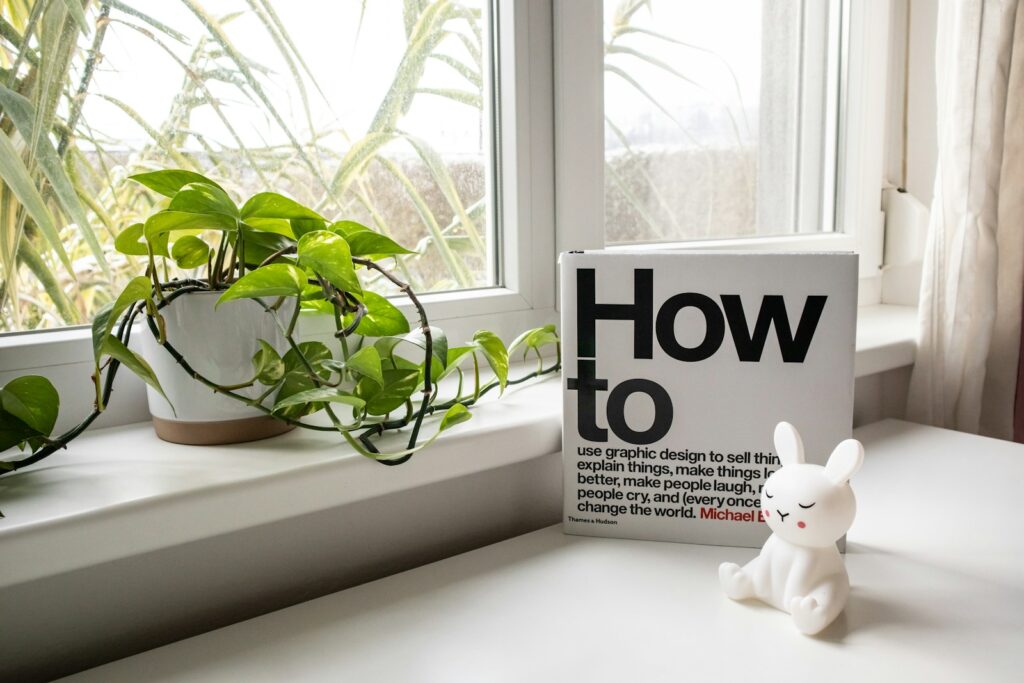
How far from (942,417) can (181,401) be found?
3.37 feet

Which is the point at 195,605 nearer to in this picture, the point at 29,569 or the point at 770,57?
the point at 29,569

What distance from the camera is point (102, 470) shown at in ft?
1.94

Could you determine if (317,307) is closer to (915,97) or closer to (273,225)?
(273,225)

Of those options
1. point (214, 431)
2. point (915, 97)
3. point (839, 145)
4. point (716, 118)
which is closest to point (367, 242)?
point (214, 431)

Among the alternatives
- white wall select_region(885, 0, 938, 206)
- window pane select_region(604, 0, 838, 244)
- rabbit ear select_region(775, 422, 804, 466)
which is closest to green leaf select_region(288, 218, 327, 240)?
rabbit ear select_region(775, 422, 804, 466)

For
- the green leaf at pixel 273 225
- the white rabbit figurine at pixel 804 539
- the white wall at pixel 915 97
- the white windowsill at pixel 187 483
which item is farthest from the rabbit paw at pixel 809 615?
the white wall at pixel 915 97

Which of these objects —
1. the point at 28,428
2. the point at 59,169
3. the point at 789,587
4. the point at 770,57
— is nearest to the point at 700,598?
the point at 789,587

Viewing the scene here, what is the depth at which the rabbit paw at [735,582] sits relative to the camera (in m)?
0.59

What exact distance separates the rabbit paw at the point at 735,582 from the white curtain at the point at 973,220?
27.4 inches

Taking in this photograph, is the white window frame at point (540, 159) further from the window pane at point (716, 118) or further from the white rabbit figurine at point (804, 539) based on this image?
the white rabbit figurine at point (804, 539)

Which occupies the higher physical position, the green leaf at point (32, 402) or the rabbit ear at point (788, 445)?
the green leaf at point (32, 402)

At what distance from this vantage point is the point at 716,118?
1.29m

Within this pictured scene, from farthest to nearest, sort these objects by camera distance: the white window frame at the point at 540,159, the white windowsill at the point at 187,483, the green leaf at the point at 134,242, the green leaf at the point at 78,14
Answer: the white window frame at the point at 540,159, the green leaf at the point at 78,14, the green leaf at the point at 134,242, the white windowsill at the point at 187,483

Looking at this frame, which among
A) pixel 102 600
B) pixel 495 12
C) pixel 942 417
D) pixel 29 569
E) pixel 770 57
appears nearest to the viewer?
pixel 29 569
